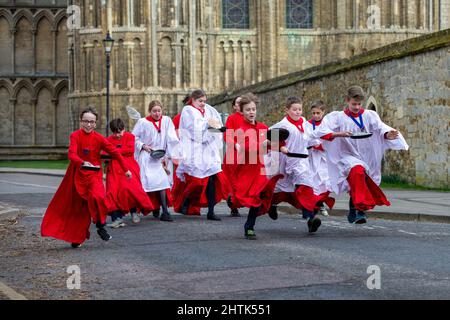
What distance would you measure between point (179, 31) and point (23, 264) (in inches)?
1775

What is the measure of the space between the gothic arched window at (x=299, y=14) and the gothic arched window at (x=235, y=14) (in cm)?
224

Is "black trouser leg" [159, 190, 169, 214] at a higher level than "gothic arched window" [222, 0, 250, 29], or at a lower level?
lower

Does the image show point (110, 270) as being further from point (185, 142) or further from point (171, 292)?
point (185, 142)

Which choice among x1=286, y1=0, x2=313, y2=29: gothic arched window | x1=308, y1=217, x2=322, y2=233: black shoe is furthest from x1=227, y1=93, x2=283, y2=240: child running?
x1=286, y1=0, x2=313, y2=29: gothic arched window

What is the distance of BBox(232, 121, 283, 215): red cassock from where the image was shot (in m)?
13.1

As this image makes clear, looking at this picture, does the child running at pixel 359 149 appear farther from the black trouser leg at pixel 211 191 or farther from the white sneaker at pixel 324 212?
the white sneaker at pixel 324 212

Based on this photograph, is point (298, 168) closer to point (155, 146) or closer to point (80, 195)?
point (80, 195)

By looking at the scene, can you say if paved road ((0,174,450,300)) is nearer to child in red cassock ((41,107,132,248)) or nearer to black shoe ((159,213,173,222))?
child in red cassock ((41,107,132,248))

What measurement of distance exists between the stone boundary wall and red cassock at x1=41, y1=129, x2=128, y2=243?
11.5 m

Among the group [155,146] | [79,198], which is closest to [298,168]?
[79,198]

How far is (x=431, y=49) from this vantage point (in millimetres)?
23484

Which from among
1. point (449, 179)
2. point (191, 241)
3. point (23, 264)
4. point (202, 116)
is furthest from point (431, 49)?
point (23, 264)

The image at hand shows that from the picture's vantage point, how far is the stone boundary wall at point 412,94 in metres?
23.0

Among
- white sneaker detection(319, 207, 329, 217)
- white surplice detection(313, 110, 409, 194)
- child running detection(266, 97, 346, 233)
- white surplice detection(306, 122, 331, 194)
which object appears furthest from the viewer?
white sneaker detection(319, 207, 329, 217)
